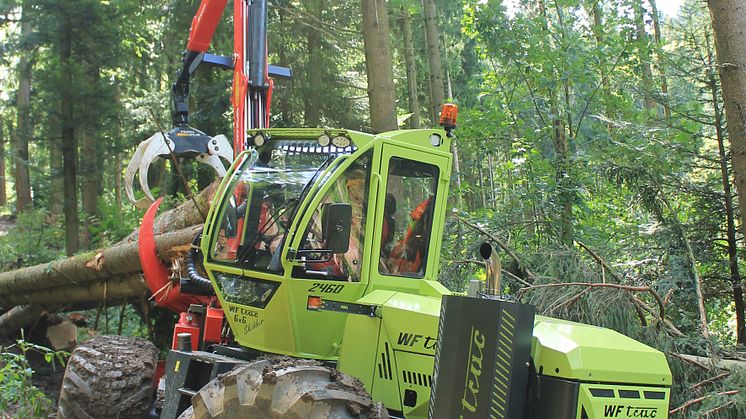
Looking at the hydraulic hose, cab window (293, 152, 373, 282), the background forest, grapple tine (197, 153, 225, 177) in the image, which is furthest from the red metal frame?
cab window (293, 152, 373, 282)

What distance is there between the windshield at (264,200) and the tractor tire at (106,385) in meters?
2.23

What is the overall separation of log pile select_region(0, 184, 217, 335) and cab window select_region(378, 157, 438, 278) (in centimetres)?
331

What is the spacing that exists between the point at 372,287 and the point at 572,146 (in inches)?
245

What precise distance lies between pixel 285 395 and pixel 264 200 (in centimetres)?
200

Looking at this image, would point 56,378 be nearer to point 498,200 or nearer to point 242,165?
point 242,165

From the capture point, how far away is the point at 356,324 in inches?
190

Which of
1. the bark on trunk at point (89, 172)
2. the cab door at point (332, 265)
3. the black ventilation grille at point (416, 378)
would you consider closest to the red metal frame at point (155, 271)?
the cab door at point (332, 265)

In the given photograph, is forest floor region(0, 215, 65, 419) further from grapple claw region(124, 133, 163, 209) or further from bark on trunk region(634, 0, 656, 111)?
bark on trunk region(634, 0, 656, 111)

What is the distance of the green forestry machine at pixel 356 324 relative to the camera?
3623 mm

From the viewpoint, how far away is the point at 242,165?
5.85 meters

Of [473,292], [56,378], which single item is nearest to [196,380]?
[473,292]

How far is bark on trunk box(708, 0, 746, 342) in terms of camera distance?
19.5 feet

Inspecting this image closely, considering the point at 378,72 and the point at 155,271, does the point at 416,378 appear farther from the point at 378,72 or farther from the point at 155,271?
the point at 378,72

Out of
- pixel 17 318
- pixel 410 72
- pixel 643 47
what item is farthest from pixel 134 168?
pixel 410 72
